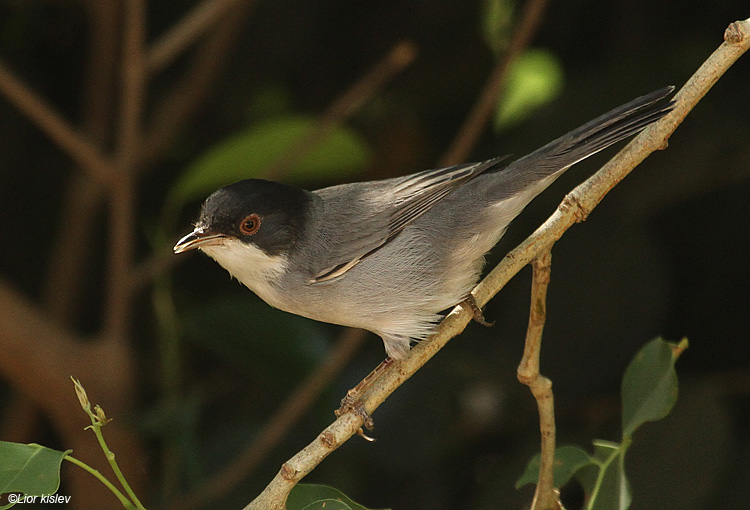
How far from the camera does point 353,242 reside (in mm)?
2920

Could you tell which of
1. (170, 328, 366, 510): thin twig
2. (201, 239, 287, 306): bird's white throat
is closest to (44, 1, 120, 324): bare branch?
(170, 328, 366, 510): thin twig

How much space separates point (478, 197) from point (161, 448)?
2.13 metres

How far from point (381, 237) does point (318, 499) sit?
113 cm

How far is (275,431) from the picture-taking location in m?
3.49

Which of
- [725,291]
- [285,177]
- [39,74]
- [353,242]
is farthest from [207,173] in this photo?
[725,291]

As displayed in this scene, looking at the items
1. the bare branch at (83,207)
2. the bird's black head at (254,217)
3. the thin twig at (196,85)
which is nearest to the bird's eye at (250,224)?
the bird's black head at (254,217)

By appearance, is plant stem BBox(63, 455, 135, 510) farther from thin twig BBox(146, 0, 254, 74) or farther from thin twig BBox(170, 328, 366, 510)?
thin twig BBox(146, 0, 254, 74)

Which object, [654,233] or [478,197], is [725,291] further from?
[478,197]

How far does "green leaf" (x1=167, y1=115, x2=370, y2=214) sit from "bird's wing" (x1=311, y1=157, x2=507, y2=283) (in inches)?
A: 25.0

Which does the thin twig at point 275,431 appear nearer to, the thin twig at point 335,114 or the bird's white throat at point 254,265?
the bird's white throat at point 254,265

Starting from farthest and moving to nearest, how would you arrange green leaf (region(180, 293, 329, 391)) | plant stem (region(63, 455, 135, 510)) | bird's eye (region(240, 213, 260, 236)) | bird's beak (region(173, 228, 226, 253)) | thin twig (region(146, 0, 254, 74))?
green leaf (region(180, 293, 329, 391)) < thin twig (region(146, 0, 254, 74)) < bird's eye (region(240, 213, 260, 236)) < bird's beak (region(173, 228, 226, 253)) < plant stem (region(63, 455, 135, 510))

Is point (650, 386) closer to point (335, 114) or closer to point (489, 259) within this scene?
point (489, 259)

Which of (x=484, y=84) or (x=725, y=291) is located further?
(x=484, y=84)

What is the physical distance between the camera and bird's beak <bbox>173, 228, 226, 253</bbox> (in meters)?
2.64
